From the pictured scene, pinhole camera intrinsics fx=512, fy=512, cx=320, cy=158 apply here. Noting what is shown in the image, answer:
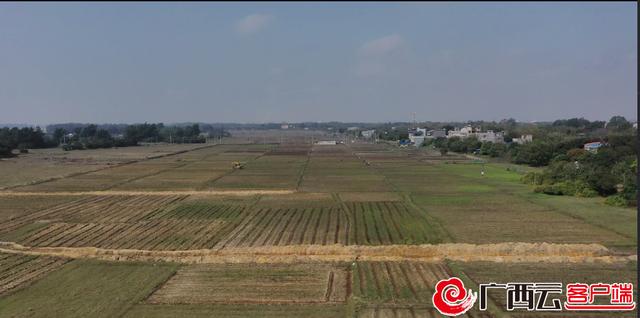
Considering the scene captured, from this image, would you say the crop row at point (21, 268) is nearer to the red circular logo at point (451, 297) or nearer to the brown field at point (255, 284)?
the brown field at point (255, 284)

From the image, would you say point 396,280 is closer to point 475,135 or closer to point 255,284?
point 255,284

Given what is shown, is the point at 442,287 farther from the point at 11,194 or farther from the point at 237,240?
the point at 11,194

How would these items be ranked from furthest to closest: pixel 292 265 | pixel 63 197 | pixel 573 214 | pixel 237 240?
pixel 63 197, pixel 573 214, pixel 237 240, pixel 292 265

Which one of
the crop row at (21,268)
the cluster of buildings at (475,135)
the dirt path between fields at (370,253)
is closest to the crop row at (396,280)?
the dirt path between fields at (370,253)

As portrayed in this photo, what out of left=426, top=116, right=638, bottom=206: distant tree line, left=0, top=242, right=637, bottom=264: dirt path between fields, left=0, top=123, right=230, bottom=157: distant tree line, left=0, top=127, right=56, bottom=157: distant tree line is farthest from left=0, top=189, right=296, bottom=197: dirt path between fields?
left=0, top=127, right=56, bottom=157: distant tree line

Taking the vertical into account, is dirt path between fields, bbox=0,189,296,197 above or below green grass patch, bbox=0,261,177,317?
above

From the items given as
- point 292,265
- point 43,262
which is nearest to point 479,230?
point 292,265

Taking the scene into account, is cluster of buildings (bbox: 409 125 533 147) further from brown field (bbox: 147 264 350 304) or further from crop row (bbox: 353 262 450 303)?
brown field (bbox: 147 264 350 304)
